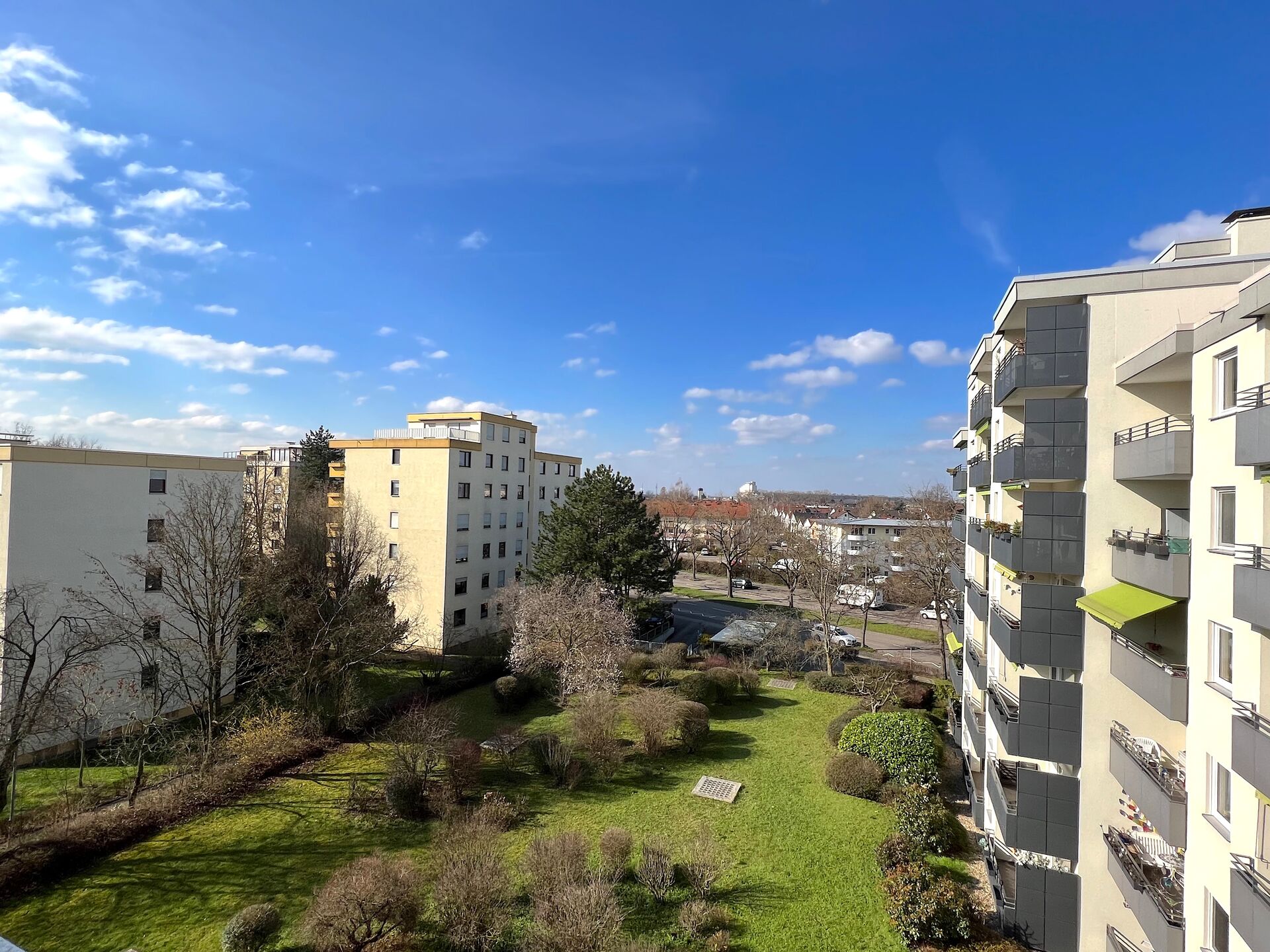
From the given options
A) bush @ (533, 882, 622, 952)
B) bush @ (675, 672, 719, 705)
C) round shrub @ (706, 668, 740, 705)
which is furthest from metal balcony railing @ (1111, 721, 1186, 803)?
round shrub @ (706, 668, 740, 705)

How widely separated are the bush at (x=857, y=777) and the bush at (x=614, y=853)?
25.5ft

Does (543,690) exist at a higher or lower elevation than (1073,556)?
lower

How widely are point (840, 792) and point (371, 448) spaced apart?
114ft

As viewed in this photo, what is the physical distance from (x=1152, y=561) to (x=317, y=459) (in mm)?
50964

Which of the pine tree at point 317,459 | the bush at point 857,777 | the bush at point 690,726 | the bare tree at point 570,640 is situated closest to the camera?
the bush at point 857,777

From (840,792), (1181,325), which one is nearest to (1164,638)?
(1181,325)

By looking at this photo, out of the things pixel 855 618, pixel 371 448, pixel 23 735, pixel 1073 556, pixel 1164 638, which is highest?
pixel 371 448

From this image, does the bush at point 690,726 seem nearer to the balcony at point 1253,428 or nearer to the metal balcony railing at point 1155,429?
the metal balcony railing at point 1155,429

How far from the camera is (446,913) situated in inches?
463

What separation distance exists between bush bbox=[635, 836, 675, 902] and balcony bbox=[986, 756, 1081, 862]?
7629mm

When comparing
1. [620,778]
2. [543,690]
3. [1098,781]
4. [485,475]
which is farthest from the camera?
[485,475]

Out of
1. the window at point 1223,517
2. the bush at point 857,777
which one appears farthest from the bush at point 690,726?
the window at point 1223,517

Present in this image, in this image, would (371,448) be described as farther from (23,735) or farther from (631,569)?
(23,735)

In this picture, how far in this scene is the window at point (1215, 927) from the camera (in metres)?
8.31
